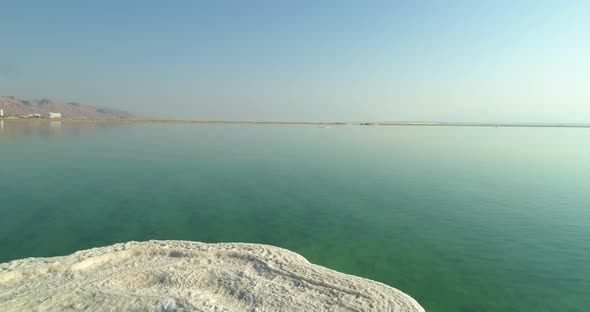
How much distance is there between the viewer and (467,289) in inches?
267

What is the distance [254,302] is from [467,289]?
4866 mm

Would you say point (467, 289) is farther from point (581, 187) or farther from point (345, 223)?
point (581, 187)

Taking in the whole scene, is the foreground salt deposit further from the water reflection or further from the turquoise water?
the water reflection

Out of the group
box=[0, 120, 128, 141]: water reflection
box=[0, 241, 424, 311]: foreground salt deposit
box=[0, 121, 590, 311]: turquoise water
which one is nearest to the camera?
box=[0, 241, 424, 311]: foreground salt deposit

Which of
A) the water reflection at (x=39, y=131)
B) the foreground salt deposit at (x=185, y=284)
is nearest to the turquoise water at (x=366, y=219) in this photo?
the foreground salt deposit at (x=185, y=284)

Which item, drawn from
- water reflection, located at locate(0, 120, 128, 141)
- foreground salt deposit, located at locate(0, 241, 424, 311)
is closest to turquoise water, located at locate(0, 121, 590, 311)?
foreground salt deposit, located at locate(0, 241, 424, 311)

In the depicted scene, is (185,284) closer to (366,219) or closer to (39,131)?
(366,219)

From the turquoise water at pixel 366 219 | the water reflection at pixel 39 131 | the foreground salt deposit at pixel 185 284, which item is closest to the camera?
the foreground salt deposit at pixel 185 284

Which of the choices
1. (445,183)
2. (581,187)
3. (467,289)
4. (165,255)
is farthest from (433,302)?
(581,187)

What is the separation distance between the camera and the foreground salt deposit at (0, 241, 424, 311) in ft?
17.6

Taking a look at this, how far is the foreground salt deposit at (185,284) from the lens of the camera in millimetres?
5367

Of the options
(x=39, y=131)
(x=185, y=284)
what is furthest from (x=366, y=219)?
(x=39, y=131)

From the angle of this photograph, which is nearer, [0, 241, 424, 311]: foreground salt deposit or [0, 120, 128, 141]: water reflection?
[0, 241, 424, 311]: foreground salt deposit

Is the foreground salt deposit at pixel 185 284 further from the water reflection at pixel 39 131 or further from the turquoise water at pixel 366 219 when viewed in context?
the water reflection at pixel 39 131
